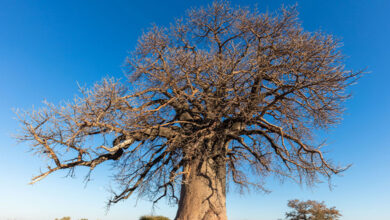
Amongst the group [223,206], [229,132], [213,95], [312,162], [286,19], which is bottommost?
[223,206]

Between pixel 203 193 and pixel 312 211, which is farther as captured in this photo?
pixel 312 211

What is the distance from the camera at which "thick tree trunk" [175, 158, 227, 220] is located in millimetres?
5668

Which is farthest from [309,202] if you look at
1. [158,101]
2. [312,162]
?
[158,101]

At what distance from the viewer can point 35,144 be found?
5.21 m

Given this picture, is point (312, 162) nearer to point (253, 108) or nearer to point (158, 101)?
point (253, 108)

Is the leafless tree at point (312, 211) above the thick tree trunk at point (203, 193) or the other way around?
above

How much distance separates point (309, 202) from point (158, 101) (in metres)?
23.6

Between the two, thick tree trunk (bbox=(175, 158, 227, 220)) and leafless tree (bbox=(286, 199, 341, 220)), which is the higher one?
leafless tree (bbox=(286, 199, 341, 220))

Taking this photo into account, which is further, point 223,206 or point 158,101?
point 158,101

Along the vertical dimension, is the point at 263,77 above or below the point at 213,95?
above

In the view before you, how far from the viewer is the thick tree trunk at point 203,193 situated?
18.6ft

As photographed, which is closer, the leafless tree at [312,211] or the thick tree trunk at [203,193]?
the thick tree trunk at [203,193]

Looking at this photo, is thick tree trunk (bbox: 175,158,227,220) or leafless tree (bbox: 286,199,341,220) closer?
thick tree trunk (bbox: 175,158,227,220)

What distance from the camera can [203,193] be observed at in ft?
19.0
